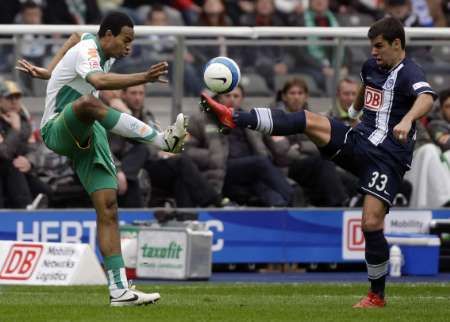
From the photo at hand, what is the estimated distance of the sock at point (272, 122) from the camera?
37.6 feet

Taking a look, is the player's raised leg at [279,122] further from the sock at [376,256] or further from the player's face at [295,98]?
the player's face at [295,98]

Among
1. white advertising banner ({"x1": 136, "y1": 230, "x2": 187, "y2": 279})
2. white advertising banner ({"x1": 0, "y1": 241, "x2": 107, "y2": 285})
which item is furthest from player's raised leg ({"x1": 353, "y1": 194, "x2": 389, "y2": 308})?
white advertising banner ({"x1": 136, "y1": 230, "x2": 187, "y2": 279})

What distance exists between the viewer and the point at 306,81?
707 inches

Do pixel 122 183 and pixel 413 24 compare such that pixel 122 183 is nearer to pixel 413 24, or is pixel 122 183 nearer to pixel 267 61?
pixel 267 61

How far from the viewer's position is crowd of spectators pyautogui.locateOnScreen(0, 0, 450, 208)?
55.4 feet

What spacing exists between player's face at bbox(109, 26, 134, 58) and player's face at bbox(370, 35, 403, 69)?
1.92 meters

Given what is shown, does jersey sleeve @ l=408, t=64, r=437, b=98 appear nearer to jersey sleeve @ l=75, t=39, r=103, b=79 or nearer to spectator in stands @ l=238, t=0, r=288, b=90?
jersey sleeve @ l=75, t=39, r=103, b=79

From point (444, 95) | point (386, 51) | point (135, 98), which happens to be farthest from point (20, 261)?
point (444, 95)

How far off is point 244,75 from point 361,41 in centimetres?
155

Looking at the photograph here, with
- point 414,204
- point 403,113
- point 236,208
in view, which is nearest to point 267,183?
point 236,208

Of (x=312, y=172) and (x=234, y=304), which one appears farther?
(x=312, y=172)

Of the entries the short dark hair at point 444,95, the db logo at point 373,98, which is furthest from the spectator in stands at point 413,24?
the db logo at point 373,98

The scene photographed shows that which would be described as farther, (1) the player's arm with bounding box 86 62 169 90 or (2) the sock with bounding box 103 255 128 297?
(2) the sock with bounding box 103 255 128 297

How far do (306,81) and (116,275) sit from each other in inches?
281
